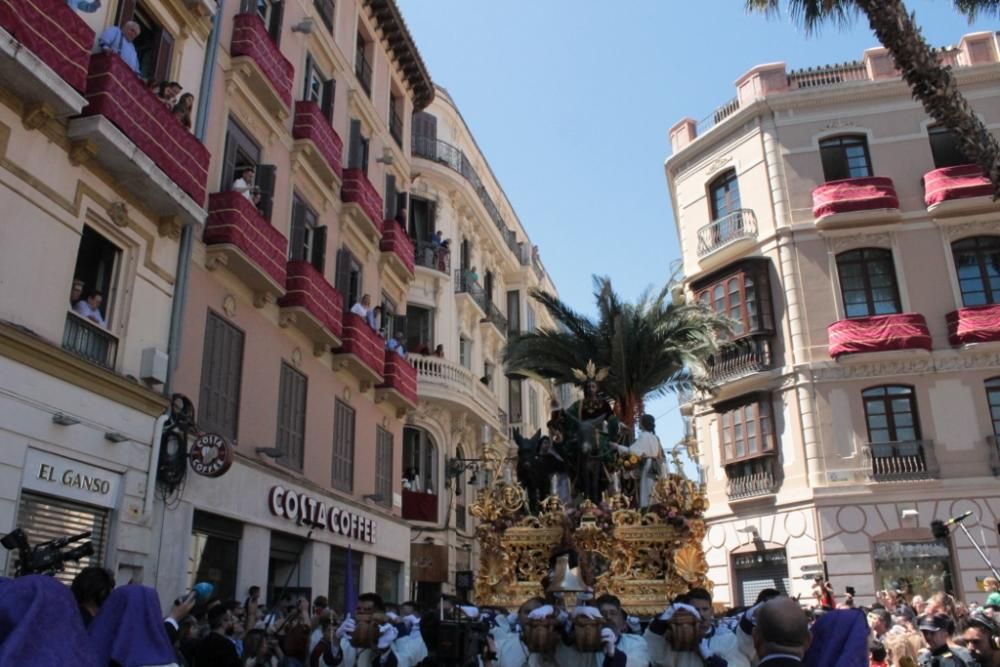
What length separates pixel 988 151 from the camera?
511 inches

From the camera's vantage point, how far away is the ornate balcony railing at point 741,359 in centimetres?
2705

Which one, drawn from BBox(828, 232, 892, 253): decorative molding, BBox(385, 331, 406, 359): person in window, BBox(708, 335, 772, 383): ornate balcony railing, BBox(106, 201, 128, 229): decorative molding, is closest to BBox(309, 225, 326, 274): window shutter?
BBox(385, 331, 406, 359): person in window

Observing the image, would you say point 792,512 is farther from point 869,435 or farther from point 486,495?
point 486,495

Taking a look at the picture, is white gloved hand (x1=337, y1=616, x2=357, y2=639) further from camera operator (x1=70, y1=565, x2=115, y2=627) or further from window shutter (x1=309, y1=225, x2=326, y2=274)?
window shutter (x1=309, y1=225, x2=326, y2=274)

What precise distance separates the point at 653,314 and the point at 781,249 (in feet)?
22.2

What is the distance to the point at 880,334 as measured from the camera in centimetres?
2538

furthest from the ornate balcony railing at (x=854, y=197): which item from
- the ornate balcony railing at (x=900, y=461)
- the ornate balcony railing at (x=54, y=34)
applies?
the ornate balcony railing at (x=54, y=34)

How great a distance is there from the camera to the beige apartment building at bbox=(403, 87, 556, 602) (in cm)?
2862

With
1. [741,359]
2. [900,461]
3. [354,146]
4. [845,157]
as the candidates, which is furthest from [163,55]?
[845,157]

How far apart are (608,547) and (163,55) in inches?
438

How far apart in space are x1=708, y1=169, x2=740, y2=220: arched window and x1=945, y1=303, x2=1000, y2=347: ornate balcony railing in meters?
7.70

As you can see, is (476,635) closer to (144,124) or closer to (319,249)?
(144,124)

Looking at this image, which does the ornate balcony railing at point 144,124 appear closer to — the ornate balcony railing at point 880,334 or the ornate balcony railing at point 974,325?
the ornate balcony railing at point 880,334

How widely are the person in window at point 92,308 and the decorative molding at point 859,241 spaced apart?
2159cm
